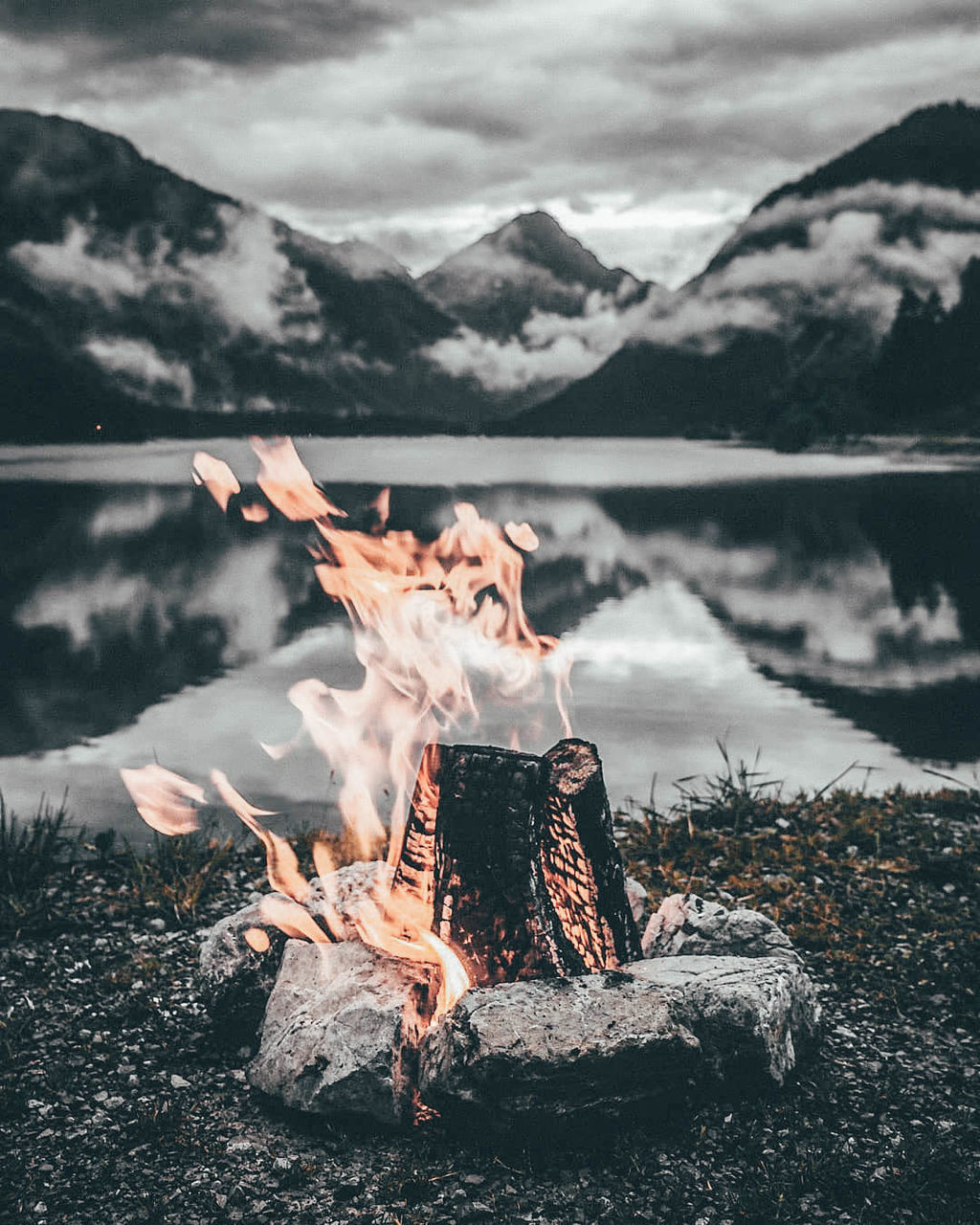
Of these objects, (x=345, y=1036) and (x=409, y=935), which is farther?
(x=409, y=935)

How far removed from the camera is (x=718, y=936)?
7.41m

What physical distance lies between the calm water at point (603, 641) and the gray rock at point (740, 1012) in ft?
19.8

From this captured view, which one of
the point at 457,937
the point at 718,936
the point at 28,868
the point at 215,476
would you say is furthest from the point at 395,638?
the point at 28,868

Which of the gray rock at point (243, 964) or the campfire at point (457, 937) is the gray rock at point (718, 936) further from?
the gray rock at point (243, 964)

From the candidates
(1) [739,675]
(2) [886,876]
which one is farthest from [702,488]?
(2) [886,876]

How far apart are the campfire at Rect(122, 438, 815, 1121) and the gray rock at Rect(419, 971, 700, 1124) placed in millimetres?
10

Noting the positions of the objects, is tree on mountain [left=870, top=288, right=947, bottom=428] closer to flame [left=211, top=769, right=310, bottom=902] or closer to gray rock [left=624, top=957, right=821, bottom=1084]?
flame [left=211, top=769, right=310, bottom=902]

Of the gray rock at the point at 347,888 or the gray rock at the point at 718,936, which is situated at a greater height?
the gray rock at the point at 347,888

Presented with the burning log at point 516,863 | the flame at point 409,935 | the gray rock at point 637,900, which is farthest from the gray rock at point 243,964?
the gray rock at point 637,900

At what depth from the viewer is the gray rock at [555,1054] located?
574 centimetres

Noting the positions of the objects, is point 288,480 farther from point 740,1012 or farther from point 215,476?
point 740,1012

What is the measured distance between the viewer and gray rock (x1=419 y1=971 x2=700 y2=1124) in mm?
5738

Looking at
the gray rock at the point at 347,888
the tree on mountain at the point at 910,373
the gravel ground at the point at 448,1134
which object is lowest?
the gravel ground at the point at 448,1134

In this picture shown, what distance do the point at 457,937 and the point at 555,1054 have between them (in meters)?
1.22
